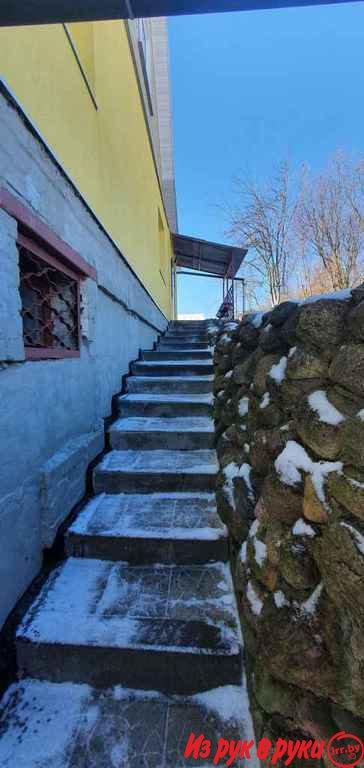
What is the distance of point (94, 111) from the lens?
8.28ft

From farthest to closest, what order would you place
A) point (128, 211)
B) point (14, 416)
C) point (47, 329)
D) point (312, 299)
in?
point (128, 211)
point (47, 329)
point (14, 416)
point (312, 299)

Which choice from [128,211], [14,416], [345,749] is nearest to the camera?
[345,749]

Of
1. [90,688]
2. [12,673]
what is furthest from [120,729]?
[12,673]

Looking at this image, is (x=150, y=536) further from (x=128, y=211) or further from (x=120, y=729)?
(x=128, y=211)

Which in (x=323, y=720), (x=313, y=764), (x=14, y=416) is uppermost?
(x=14, y=416)

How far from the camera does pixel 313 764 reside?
0.89 metres

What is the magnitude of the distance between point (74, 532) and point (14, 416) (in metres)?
0.78

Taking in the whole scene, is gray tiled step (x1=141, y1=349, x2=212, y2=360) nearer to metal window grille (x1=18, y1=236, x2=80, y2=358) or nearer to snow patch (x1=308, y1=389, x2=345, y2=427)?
metal window grille (x1=18, y1=236, x2=80, y2=358)

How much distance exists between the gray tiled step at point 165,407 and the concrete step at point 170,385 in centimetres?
28

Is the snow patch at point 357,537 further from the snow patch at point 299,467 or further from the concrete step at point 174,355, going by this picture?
the concrete step at point 174,355

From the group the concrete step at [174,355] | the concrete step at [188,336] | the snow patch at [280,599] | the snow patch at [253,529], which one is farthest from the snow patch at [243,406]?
the concrete step at [188,336]

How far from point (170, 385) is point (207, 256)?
7.64m

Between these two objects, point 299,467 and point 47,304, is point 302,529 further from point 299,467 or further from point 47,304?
point 47,304

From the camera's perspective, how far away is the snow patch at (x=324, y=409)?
34.8 inches
